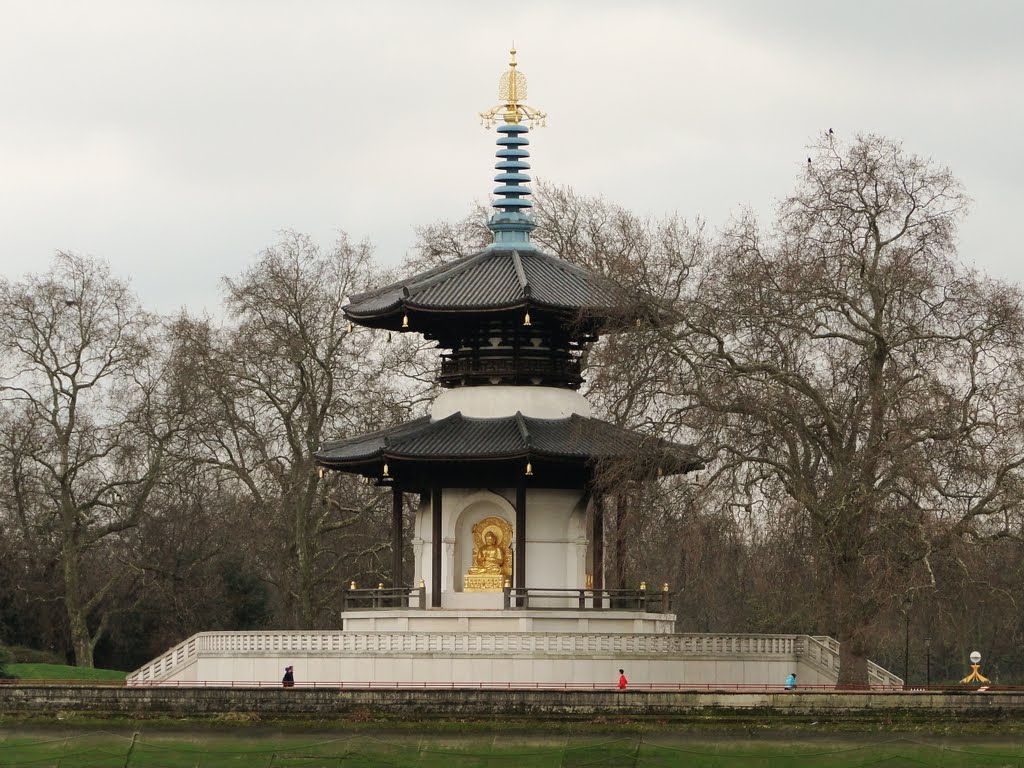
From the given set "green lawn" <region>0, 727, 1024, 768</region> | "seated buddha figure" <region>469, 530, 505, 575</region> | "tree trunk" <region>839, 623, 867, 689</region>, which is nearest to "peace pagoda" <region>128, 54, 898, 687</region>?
"seated buddha figure" <region>469, 530, 505, 575</region>

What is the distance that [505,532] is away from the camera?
5722cm

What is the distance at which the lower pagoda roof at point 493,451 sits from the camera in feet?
182

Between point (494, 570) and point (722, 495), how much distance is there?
863 centimetres

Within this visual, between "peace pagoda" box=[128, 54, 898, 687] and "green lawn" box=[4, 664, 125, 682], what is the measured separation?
6500mm

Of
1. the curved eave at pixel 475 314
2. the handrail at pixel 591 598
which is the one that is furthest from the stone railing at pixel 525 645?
the curved eave at pixel 475 314

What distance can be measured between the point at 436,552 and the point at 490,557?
1465mm

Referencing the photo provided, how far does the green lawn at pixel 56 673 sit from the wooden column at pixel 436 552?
12482mm

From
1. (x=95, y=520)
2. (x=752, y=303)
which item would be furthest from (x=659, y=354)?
(x=95, y=520)

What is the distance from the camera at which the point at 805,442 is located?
51.6 meters

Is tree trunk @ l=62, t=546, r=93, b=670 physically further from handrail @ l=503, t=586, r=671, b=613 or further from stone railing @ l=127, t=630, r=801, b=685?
Answer: handrail @ l=503, t=586, r=671, b=613

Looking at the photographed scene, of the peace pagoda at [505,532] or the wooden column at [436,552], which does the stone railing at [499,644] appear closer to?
the peace pagoda at [505,532]

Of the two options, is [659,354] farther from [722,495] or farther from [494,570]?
[494,570]

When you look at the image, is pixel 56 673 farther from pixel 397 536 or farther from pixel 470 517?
pixel 470 517

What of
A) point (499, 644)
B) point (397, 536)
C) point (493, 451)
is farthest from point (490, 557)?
point (499, 644)
